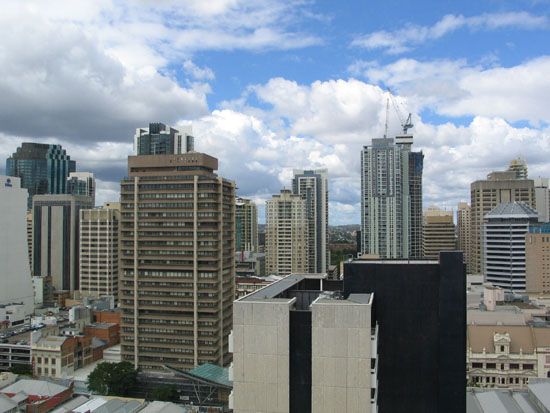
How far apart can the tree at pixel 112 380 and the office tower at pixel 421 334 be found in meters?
52.4

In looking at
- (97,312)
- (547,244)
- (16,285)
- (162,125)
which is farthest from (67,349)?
(547,244)

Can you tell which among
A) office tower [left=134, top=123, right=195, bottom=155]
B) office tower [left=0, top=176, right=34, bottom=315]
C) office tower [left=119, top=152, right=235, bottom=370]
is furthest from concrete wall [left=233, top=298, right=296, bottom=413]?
office tower [left=134, top=123, right=195, bottom=155]

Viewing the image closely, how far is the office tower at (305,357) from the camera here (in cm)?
2294

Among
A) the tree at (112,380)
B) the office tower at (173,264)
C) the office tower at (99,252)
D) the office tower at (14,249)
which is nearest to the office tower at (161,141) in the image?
the office tower at (99,252)

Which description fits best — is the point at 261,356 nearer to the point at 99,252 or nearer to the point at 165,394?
the point at 165,394

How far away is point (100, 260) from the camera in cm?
13438

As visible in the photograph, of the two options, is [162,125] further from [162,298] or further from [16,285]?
[162,298]

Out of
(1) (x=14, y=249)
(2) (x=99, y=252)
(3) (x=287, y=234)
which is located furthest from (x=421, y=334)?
(3) (x=287, y=234)

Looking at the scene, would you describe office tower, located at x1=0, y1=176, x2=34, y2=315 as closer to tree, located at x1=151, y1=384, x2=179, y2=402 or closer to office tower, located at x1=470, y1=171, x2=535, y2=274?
tree, located at x1=151, y1=384, x2=179, y2=402

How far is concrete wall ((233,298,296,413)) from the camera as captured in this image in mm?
23844

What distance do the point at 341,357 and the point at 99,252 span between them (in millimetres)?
120456

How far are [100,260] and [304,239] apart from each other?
2610 inches

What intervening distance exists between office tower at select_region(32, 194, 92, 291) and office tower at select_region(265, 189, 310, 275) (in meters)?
59.6

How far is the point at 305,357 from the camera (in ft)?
77.8
